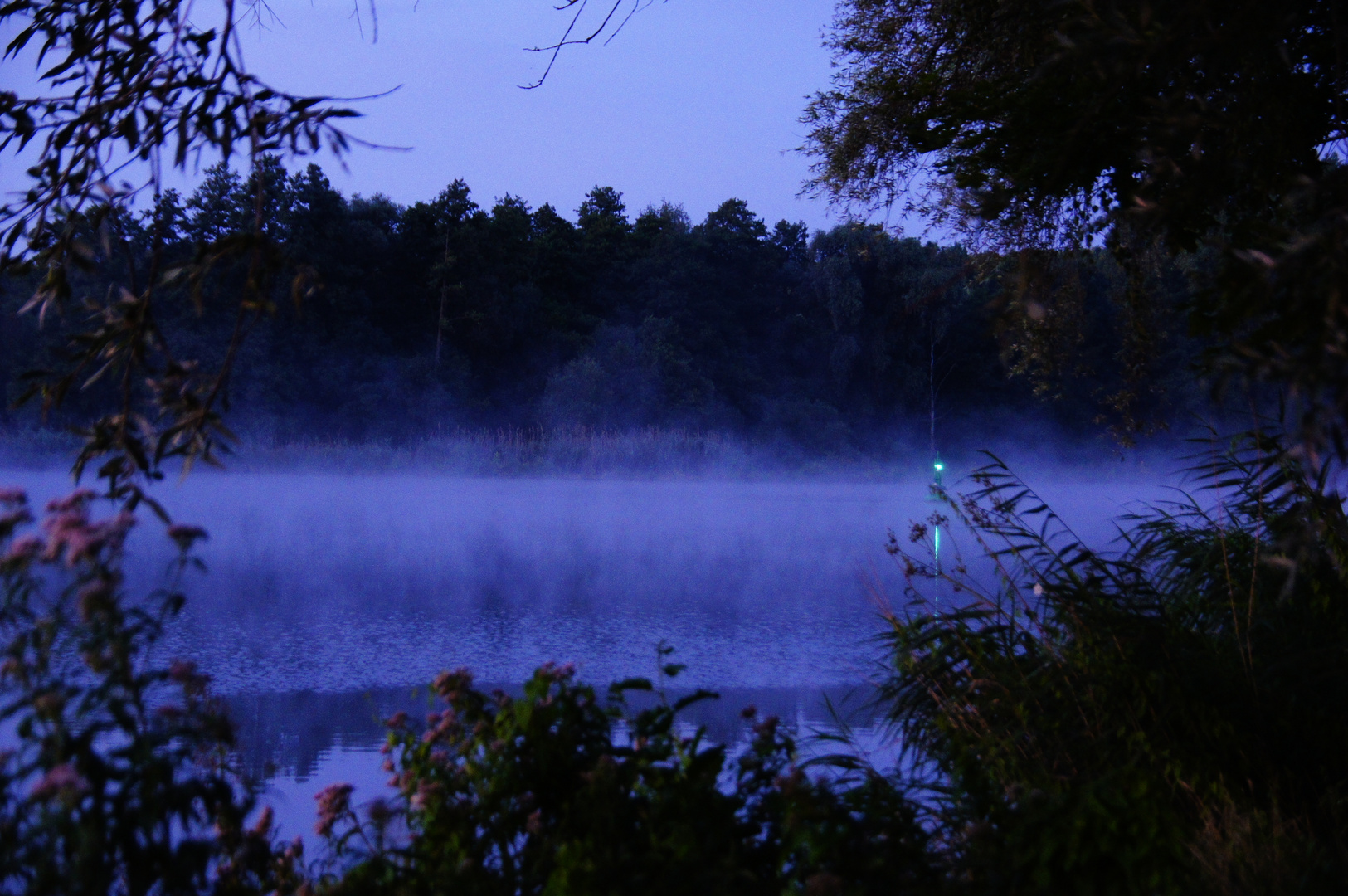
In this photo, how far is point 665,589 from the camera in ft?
31.8

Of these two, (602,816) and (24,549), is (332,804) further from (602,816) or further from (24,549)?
(24,549)

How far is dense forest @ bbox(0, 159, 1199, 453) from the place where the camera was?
26.2m

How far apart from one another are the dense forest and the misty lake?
8120mm

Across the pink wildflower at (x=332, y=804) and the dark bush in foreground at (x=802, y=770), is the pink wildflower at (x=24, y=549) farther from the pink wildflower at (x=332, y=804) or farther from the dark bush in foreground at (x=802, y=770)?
the pink wildflower at (x=332, y=804)

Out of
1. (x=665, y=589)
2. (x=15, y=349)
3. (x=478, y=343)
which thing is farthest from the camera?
(x=478, y=343)

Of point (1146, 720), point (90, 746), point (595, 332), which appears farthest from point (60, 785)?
point (595, 332)

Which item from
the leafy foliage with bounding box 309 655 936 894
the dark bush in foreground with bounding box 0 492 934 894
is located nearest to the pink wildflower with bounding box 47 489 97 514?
the dark bush in foreground with bounding box 0 492 934 894

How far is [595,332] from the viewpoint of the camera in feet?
103

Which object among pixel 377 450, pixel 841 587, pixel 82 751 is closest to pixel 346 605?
pixel 841 587

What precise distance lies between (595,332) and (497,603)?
22896 millimetres

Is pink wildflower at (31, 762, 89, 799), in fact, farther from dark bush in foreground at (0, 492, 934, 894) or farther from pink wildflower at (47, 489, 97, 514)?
pink wildflower at (47, 489, 97, 514)

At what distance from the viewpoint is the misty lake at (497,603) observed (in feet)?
18.5

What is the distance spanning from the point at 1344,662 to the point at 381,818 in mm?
2919

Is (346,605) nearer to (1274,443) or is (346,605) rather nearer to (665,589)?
(665,589)
